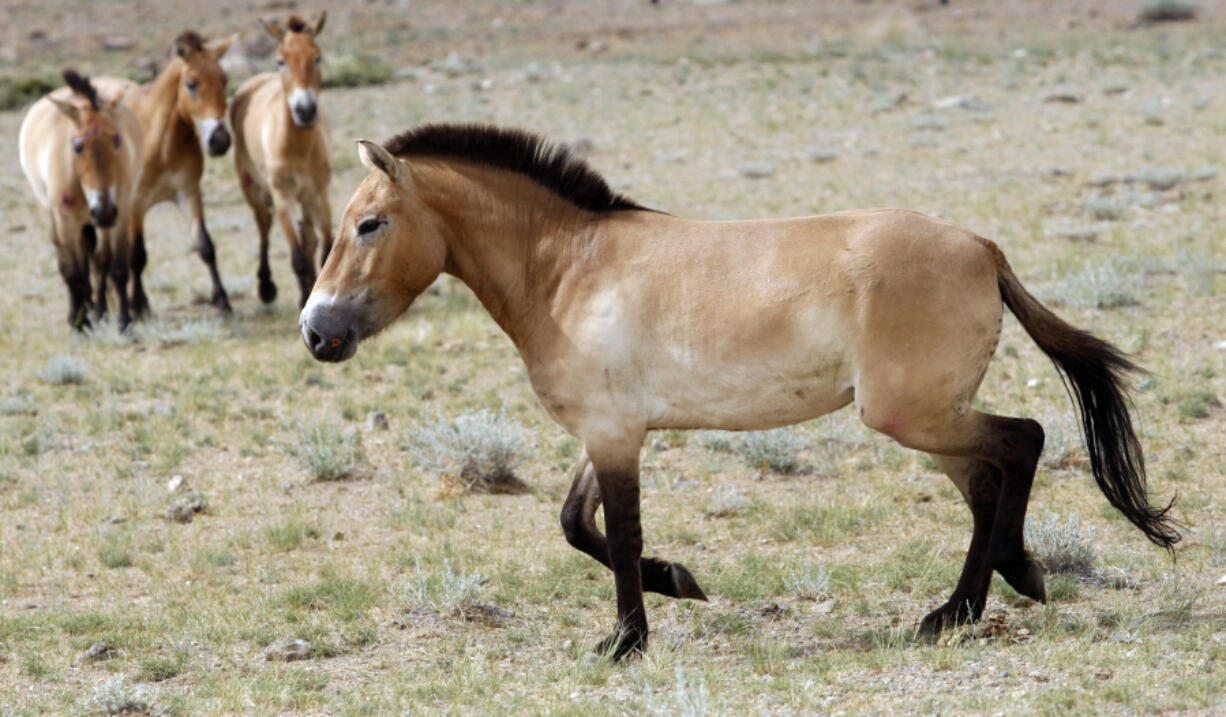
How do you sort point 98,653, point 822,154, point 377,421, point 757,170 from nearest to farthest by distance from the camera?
point 98,653, point 377,421, point 757,170, point 822,154

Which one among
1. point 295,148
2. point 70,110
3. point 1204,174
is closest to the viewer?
point 70,110

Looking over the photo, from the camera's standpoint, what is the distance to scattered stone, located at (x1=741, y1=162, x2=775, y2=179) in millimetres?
16328

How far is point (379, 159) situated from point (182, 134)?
8.41m

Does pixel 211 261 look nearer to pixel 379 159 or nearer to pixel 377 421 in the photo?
pixel 377 421

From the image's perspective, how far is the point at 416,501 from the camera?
7.45 meters

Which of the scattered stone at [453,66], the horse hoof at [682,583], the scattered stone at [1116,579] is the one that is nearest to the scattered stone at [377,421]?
the horse hoof at [682,583]

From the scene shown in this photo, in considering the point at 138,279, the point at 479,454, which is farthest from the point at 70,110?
the point at 479,454

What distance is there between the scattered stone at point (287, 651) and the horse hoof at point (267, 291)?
7381 mm

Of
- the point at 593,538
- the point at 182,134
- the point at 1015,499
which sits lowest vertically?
the point at 593,538

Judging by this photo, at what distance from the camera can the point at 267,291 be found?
1241 cm

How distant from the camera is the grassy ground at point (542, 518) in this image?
4.84 metres

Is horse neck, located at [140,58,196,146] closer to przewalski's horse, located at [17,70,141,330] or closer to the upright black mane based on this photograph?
przewalski's horse, located at [17,70,141,330]

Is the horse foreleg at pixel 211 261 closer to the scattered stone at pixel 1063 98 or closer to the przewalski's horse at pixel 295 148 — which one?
the przewalski's horse at pixel 295 148

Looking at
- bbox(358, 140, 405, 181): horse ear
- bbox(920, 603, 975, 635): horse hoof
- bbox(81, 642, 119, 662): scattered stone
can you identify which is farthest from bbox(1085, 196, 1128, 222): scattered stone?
bbox(81, 642, 119, 662): scattered stone
